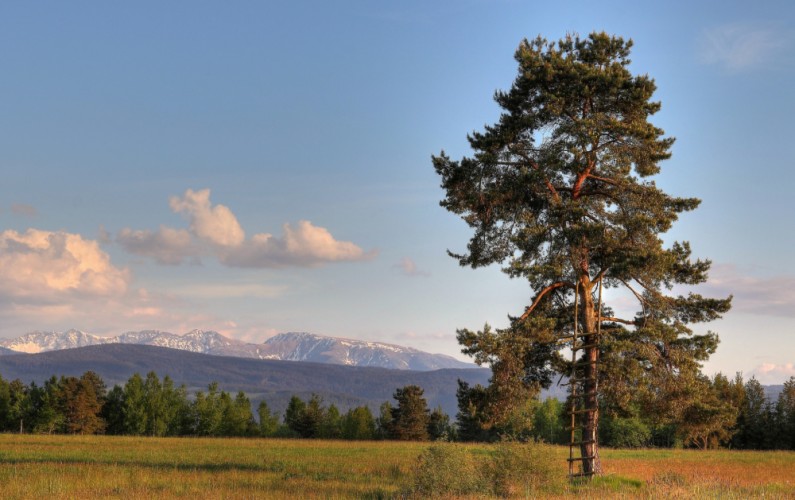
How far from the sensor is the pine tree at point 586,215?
2830cm

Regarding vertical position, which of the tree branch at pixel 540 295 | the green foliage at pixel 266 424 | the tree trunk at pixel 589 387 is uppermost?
the tree branch at pixel 540 295

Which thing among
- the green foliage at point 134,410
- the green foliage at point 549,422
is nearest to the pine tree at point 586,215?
the green foliage at point 134,410

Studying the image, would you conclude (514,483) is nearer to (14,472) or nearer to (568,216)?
(568,216)

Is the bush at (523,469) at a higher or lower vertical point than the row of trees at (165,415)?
higher

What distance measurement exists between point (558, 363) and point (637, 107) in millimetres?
10489

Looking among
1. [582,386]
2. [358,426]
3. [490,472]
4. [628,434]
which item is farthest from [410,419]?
[490,472]

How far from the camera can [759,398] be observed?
86.8 m

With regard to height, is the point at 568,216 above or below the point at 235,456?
above

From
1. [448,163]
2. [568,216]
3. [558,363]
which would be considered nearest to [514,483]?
[558,363]

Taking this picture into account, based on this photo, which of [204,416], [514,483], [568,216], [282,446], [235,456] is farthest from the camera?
[204,416]

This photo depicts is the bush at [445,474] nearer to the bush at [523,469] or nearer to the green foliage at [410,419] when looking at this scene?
the bush at [523,469]

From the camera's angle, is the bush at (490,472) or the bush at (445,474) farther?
the bush at (490,472)

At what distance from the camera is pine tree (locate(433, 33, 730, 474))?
28297 mm

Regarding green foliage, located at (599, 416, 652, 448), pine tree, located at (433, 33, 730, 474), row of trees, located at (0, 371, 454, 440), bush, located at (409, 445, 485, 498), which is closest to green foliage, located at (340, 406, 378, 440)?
row of trees, located at (0, 371, 454, 440)
